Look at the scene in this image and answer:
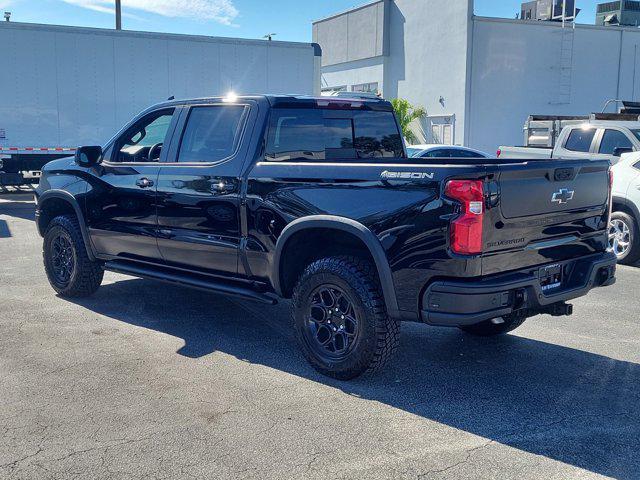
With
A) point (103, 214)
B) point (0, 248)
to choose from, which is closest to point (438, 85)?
point (0, 248)

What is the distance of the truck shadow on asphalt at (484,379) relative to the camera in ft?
13.1

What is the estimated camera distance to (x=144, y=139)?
662cm

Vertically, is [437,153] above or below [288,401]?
Answer: above

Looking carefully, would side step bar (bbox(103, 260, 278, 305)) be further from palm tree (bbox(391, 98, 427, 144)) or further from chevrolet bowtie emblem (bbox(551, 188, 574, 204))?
palm tree (bbox(391, 98, 427, 144))

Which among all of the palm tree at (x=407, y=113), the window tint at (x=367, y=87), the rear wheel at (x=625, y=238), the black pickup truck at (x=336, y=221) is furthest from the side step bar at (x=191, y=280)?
the window tint at (x=367, y=87)

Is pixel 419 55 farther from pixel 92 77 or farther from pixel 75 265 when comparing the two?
pixel 75 265

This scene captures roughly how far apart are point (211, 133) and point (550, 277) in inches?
114

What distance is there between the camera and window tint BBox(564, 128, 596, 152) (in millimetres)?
10906

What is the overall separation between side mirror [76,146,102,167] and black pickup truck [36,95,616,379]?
0.7 inches

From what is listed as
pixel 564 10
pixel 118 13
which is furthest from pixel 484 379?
pixel 118 13

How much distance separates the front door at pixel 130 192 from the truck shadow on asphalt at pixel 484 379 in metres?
0.69

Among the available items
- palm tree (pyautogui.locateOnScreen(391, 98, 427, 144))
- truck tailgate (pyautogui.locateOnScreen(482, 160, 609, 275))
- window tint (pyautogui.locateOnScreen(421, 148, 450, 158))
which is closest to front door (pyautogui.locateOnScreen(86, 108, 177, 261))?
truck tailgate (pyautogui.locateOnScreen(482, 160, 609, 275))

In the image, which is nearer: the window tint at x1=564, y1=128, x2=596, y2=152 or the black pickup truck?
the black pickup truck

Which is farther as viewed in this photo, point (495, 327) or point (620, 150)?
point (620, 150)
